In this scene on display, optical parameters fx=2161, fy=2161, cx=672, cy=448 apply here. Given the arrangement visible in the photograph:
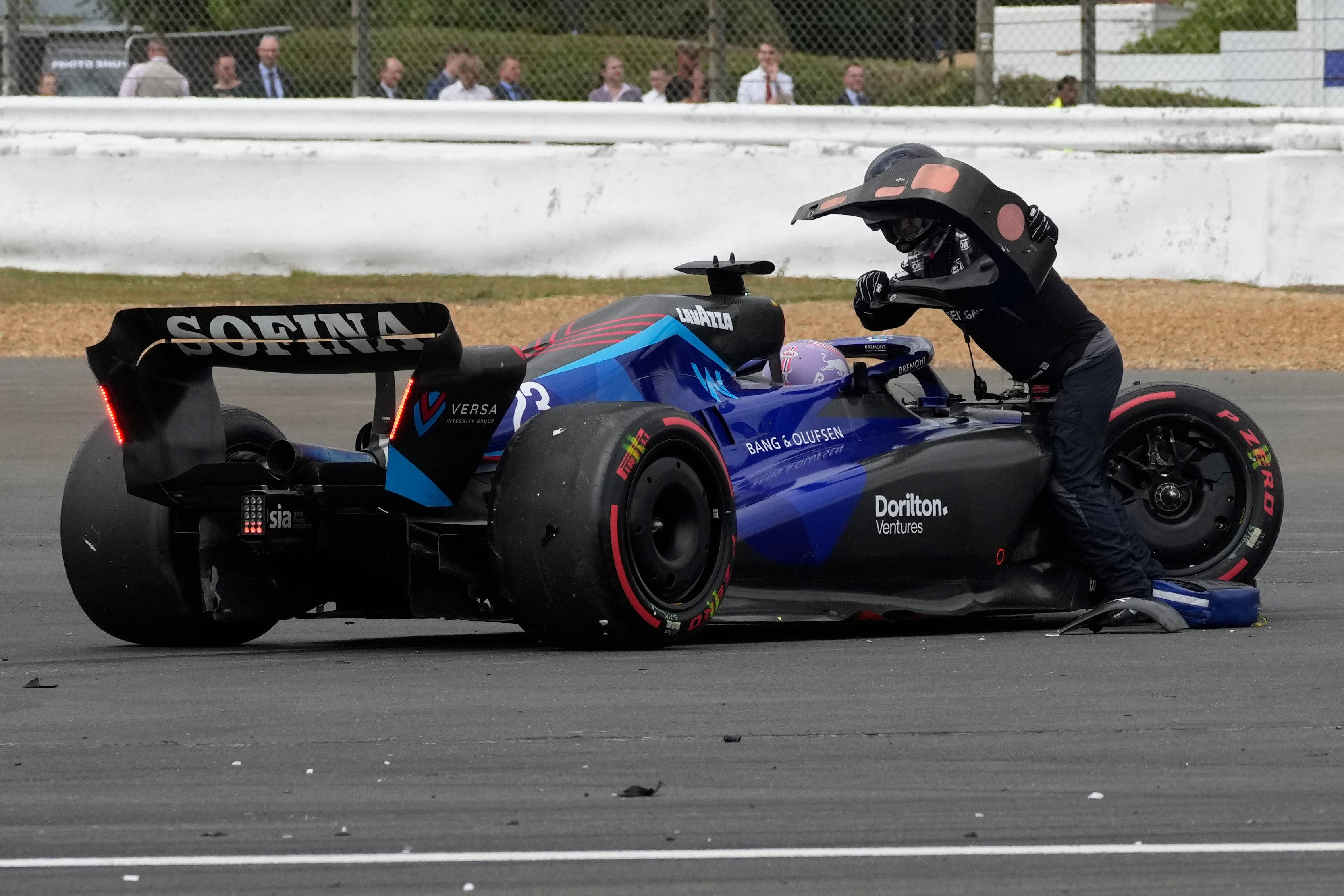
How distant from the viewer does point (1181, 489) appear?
25.0ft

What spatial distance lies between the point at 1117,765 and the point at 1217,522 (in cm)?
316

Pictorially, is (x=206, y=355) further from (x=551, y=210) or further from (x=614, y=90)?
(x=614, y=90)

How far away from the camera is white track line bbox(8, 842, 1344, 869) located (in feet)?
12.8

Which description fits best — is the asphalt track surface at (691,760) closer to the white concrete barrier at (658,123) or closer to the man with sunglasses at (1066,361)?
the man with sunglasses at (1066,361)

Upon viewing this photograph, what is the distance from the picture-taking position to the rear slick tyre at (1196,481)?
24.6 feet

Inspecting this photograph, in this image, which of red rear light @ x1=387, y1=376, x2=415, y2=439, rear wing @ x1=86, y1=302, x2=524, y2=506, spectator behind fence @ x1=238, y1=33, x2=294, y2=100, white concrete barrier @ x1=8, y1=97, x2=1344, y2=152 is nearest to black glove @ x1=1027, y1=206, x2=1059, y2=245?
rear wing @ x1=86, y1=302, x2=524, y2=506

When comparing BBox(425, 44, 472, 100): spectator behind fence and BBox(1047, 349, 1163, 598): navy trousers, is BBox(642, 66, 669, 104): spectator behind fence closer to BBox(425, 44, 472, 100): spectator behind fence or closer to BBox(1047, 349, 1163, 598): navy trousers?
Result: BBox(425, 44, 472, 100): spectator behind fence

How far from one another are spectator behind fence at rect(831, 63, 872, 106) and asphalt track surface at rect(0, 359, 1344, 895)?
10844 millimetres

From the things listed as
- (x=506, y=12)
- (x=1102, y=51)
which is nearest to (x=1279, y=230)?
(x=1102, y=51)

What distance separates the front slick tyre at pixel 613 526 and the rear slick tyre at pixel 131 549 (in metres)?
1.01

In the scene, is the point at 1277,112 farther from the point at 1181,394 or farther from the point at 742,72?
the point at 1181,394

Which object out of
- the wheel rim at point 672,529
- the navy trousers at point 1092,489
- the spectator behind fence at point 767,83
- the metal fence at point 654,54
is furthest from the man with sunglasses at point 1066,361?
the spectator behind fence at point 767,83

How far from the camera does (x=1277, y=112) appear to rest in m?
16.7

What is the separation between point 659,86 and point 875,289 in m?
11.0
